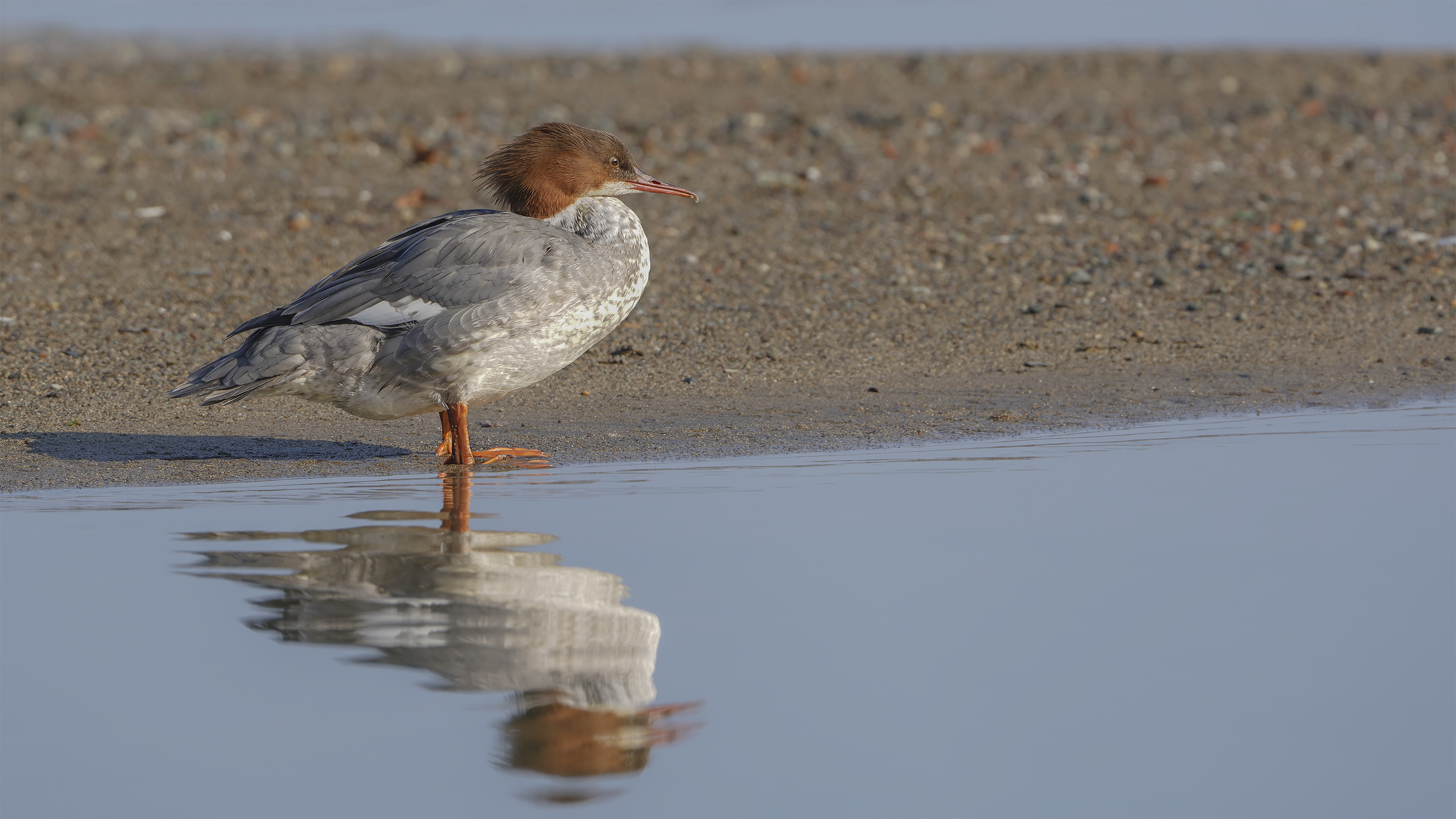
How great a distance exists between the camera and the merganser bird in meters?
6.31

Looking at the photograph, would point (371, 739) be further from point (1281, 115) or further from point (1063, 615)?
point (1281, 115)

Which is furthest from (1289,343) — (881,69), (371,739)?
(881,69)

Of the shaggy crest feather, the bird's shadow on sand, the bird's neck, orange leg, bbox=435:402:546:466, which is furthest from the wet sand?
the shaggy crest feather

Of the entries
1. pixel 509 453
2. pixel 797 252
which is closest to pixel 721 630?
pixel 509 453

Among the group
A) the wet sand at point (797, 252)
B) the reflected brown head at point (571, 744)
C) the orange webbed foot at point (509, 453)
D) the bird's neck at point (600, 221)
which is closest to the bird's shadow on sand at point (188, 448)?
the wet sand at point (797, 252)

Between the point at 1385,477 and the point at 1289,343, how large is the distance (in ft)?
9.14

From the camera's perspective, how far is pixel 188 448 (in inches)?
266

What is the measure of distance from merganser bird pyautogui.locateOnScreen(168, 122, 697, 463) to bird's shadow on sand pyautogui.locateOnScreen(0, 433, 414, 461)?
0.25 meters

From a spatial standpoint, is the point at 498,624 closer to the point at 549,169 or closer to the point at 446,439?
the point at 446,439

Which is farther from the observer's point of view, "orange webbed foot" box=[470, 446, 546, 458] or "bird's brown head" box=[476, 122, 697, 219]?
"bird's brown head" box=[476, 122, 697, 219]

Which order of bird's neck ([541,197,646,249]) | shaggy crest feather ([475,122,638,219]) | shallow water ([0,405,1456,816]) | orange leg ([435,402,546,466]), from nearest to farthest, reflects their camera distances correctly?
shallow water ([0,405,1456,816]), orange leg ([435,402,546,466]), bird's neck ([541,197,646,249]), shaggy crest feather ([475,122,638,219])

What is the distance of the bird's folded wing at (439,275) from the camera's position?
6.33 meters

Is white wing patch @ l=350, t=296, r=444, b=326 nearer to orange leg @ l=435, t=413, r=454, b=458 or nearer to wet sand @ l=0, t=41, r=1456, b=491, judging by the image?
orange leg @ l=435, t=413, r=454, b=458

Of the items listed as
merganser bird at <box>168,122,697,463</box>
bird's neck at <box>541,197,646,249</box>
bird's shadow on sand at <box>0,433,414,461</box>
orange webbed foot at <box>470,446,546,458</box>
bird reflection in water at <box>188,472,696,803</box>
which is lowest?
bird reflection in water at <box>188,472,696,803</box>
